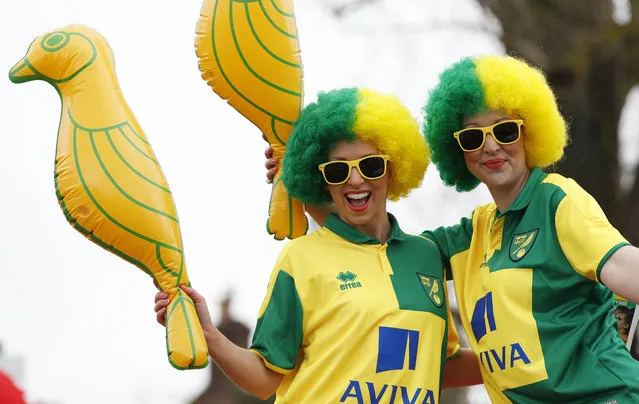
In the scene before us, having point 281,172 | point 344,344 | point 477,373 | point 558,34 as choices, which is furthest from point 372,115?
point 558,34

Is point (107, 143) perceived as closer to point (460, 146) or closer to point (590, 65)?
point (460, 146)

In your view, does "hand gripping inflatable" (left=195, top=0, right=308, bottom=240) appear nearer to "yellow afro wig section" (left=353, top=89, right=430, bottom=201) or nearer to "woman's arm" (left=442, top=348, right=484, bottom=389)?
"yellow afro wig section" (left=353, top=89, right=430, bottom=201)

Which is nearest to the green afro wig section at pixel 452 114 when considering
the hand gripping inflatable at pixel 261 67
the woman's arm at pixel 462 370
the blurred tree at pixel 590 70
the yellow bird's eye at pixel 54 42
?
the hand gripping inflatable at pixel 261 67

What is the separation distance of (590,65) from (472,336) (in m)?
4.14

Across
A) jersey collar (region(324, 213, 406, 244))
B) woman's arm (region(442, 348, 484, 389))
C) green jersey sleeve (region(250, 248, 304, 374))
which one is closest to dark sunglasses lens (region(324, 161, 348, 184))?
jersey collar (region(324, 213, 406, 244))

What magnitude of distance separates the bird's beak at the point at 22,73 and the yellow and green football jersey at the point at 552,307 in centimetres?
180

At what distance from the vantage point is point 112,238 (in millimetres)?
3770

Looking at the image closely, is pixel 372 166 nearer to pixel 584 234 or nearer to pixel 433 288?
pixel 433 288

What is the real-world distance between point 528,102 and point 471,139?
0.81 feet

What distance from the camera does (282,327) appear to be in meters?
3.74

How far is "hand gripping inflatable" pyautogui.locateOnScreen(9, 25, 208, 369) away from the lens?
12.3 ft

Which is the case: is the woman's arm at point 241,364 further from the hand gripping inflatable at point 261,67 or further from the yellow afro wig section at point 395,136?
the yellow afro wig section at point 395,136

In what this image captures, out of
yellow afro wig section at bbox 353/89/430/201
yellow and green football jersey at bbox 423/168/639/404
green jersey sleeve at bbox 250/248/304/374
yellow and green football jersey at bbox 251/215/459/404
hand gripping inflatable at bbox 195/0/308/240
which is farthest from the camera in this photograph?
hand gripping inflatable at bbox 195/0/308/240

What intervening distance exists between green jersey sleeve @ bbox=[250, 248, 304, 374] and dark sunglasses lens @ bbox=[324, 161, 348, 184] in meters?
0.33
